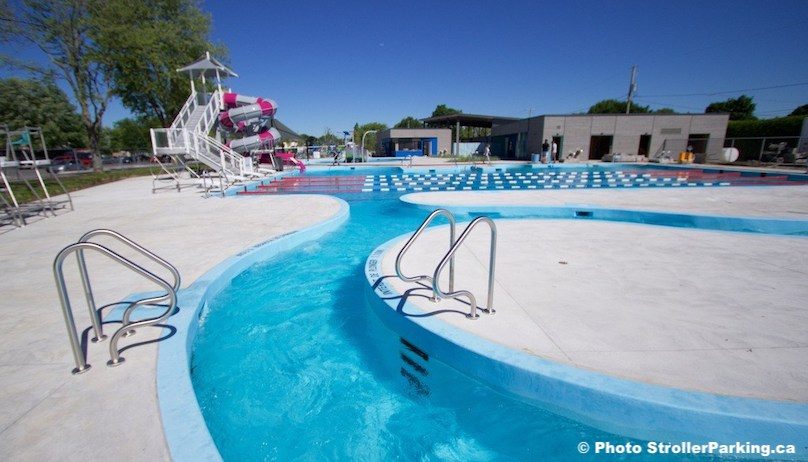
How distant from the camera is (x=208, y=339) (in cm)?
377

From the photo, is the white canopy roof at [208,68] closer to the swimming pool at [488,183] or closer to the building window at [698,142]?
the swimming pool at [488,183]

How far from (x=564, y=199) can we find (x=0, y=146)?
108 feet

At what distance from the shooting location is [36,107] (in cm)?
3394

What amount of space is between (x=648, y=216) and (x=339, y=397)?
8028 mm

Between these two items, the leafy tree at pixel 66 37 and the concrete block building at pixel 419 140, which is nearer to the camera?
the leafy tree at pixel 66 37

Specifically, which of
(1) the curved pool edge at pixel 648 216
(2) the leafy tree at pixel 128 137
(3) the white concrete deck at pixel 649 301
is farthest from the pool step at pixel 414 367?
(2) the leafy tree at pixel 128 137

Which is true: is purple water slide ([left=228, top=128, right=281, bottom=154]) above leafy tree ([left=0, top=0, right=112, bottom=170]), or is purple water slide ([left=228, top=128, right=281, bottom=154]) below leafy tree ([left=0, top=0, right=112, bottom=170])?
below

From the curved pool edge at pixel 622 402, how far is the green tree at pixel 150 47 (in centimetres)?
2727

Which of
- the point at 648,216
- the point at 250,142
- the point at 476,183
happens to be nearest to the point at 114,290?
the point at 648,216

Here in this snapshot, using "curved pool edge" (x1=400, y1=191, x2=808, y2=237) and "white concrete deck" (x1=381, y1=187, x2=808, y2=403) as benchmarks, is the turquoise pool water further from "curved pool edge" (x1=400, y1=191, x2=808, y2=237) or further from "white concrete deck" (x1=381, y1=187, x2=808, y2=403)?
"curved pool edge" (x1=400, y1=191, x2=808, y2=237)

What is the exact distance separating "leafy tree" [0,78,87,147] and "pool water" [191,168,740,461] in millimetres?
38245

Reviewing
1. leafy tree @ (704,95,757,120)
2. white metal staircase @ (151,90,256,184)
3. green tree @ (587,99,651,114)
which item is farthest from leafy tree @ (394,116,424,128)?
white metal staircase @ (151,90,256,184)

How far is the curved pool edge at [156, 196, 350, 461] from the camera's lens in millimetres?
1931

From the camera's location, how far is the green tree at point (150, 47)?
20.4 m
